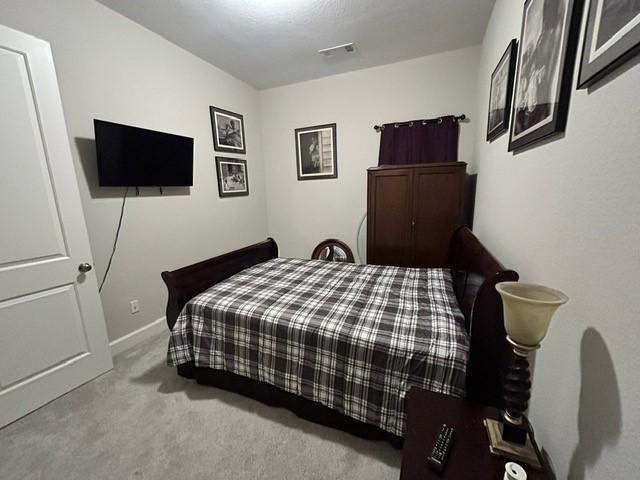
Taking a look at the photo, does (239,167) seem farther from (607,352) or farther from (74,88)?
(607,352)

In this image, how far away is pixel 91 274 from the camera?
1940 mm

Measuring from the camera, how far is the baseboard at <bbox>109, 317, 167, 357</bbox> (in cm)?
228

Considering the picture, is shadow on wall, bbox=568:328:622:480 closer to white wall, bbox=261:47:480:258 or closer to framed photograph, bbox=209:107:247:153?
white wall, bbox=261:47:480:258

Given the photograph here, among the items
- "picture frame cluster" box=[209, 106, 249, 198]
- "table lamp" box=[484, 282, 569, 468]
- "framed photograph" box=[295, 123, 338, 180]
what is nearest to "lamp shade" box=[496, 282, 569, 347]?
"table lamp" box=[484, 282, 569, 468]

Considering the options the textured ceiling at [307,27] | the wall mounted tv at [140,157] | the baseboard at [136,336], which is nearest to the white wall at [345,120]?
the textured ceiling at [307,27]

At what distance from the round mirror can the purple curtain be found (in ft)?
4.16

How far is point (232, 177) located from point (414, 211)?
2.36 metres

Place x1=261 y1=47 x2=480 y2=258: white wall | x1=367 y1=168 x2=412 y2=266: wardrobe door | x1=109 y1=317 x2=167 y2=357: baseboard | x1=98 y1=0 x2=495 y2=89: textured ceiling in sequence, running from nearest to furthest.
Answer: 1. x1=98 y1=0 x2=495 y2=89: textured ceiling
2. x1=109 y1=317 x2=167 y2=357: baseboard
3. x1=367 y1=168 x2=412 y2=266: wardrobe door
4. x1=261 y1=47 x2=480 y2=258: white wall

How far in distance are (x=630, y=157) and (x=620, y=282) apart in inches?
11.8

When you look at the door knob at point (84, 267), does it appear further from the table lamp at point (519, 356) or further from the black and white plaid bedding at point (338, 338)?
the table lamp at point (519, 356)

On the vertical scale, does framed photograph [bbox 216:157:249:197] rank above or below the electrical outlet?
above

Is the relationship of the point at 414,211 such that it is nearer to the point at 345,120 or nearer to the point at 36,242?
the point at 345,120

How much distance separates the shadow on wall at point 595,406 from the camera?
624 millimetres

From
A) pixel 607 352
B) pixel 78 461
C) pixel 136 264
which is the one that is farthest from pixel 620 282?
pixel 136 264
